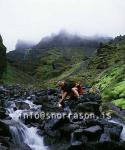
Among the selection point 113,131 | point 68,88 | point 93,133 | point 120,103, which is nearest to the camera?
point 93,133

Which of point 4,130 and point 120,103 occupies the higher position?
point 4,130

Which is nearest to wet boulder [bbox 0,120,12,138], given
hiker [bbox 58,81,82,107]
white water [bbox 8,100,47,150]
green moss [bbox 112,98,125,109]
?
white water [bbox 8,100,47,150]

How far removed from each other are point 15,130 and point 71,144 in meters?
6.01

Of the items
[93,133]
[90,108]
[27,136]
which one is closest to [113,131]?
[93,133]

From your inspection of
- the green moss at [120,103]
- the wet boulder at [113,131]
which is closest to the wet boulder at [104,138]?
the wet boulder at [113,131]

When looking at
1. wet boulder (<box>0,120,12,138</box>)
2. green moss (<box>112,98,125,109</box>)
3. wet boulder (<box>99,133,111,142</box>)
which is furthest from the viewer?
green moss (<box>112,98,125,109</box>)

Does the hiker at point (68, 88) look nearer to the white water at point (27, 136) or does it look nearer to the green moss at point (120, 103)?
the white water at point (27, 136)

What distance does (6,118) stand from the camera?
32.5 meters

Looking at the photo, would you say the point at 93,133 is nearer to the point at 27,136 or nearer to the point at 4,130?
the point at 27,136

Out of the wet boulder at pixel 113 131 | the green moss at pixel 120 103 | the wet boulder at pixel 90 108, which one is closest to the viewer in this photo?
the wet boulder at pixel 113 131

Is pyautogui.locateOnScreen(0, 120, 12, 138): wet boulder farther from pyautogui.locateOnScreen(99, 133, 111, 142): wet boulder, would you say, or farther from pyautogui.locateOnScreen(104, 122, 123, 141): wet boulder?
pyautogui.locateOnScreen(104, 122, 123, 141): wet boulder

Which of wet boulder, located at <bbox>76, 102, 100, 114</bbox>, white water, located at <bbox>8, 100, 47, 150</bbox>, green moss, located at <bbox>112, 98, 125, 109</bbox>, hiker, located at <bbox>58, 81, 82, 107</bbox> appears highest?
hiker, located at <bbox>58, 81, 82, 107</bbox>

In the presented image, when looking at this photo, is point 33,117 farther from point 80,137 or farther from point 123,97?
point 123,97

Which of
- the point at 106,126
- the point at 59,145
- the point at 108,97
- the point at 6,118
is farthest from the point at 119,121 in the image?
the point at 108,97
